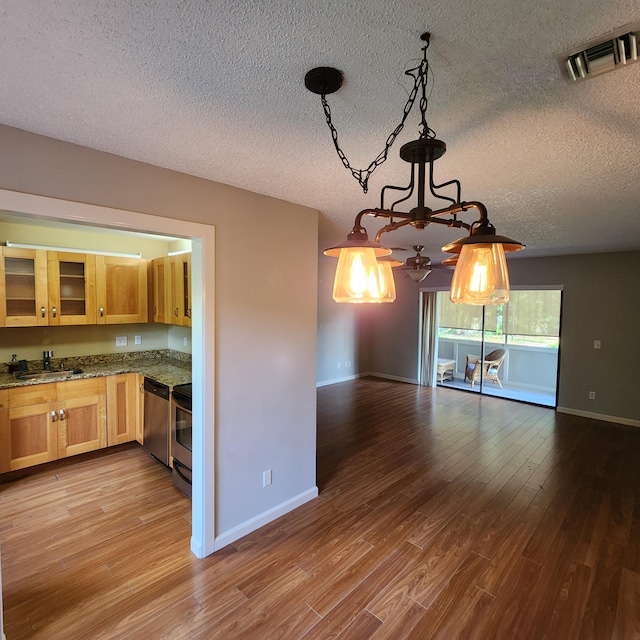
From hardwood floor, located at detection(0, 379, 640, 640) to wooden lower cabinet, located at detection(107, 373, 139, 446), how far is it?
0.70ft

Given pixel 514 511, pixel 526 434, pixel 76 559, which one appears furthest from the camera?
pixel 526 434

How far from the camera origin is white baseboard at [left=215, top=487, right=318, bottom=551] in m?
2.42

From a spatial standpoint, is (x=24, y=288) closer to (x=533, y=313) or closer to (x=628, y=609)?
(x=628, y=609)

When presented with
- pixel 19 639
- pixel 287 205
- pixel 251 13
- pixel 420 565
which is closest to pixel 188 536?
pixel 19 639

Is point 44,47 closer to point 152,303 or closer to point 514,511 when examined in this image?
point 152,303

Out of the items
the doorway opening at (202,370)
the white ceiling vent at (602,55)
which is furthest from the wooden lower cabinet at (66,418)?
the white ceiling vent at (602,55)

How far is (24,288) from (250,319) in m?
2.65

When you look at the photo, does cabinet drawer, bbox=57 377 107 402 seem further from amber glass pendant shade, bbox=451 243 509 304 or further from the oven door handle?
amber glass pendant shade, bbox=451 243 509 304

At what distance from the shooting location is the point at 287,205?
2.64 metres

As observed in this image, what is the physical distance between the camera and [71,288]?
371 cm

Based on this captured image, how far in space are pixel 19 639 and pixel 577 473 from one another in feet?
14.9

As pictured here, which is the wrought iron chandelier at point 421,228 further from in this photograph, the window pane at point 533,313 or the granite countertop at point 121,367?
the window pane at point 533,313

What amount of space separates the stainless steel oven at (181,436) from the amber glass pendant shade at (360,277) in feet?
7.47

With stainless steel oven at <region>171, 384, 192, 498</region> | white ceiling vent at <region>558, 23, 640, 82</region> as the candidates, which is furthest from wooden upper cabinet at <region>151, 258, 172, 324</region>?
white ceiling vent at <region>558, 23, 640, 82</region>
